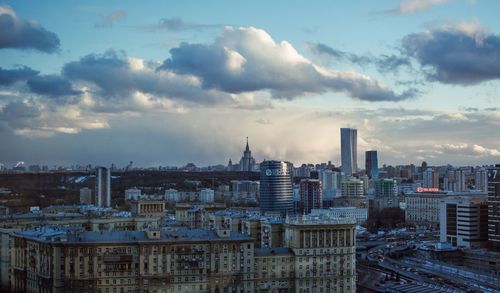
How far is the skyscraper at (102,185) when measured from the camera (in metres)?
48.2

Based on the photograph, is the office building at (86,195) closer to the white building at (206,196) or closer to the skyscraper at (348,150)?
the white building at (206,196)

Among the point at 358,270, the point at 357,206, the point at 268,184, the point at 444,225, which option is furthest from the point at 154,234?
the point at 357,206

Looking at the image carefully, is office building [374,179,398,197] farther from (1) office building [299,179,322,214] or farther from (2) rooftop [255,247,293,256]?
(2) rooftop [255,247,293,256]

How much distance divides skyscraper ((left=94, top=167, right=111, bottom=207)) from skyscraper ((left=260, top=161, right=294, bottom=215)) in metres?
10.3

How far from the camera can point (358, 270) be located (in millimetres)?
32094

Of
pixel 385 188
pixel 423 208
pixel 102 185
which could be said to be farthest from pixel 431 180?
pixel 102 185

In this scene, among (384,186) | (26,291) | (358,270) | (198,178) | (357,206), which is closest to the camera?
(26,291)

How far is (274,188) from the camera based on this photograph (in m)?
51.8

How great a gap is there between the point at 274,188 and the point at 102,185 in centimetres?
1157

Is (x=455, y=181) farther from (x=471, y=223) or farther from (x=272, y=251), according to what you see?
(x=272, y=251)

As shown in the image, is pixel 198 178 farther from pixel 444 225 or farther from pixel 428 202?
pixel 444 225

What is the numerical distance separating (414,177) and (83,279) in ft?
295

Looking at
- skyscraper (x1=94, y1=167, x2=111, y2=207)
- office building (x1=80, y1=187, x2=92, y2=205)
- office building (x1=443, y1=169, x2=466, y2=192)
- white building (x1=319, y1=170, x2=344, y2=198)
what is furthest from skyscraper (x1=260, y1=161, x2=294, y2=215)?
white building (x1=319, y1=170, x2=344, y2=198)

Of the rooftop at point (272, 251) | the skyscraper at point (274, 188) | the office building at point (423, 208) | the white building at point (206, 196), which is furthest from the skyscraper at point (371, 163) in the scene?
the rooftop at point (272, 251)
